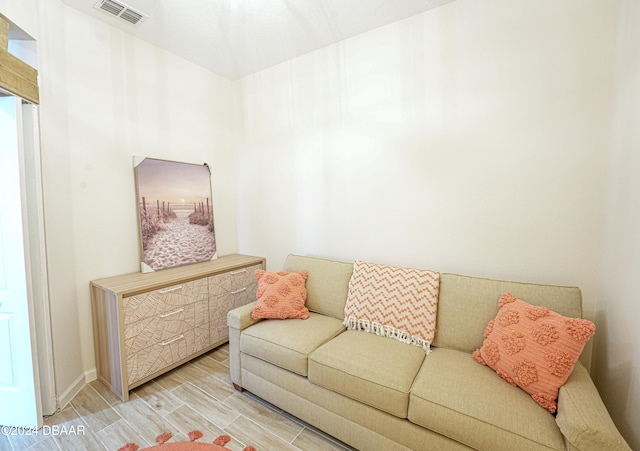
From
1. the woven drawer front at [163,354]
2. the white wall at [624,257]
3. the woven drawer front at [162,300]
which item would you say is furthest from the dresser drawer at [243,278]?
the white wall at [624,257]

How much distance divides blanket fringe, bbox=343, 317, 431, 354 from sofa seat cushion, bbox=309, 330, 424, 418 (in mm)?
48

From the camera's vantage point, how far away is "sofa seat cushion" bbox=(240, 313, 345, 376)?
1704 millimetres

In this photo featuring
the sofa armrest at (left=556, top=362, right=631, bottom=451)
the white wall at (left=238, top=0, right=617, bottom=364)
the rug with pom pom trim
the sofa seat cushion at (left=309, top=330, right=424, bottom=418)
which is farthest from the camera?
the white wall at (left=238, top=0, right=617, bottom=364)

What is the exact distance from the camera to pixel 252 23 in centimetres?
221

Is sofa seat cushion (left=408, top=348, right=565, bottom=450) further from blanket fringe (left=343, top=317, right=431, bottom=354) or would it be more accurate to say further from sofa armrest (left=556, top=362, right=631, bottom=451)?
blanket fringe (left=343, top=317, right=431, bottom=354)

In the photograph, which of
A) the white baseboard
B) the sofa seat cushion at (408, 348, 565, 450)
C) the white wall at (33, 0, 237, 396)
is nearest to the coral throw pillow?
the sofa seat cushion at (408, 348, 565, 450)

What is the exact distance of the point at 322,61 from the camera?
2.56 meters

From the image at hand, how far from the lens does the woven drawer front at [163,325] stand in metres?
1.94

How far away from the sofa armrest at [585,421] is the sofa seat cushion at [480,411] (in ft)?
0.28

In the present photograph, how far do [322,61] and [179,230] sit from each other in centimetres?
217

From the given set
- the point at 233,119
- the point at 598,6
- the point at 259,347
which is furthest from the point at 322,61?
the point at 259,347

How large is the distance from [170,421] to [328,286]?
4.58 feet

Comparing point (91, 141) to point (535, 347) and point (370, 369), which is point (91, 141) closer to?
point (370, 369)

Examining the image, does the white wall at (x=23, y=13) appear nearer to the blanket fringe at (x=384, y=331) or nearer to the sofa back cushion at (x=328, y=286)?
the sofa back cushion at (x=328, y=286)
